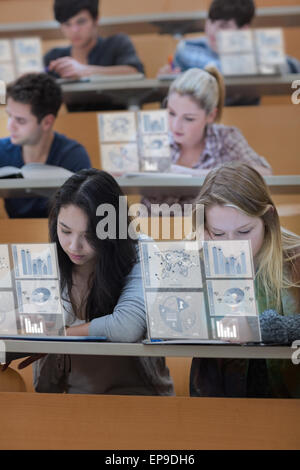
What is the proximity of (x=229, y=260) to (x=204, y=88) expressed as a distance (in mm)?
848

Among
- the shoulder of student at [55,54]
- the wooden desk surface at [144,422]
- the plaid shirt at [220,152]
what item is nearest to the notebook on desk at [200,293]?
the wooden desk surface at [144,422]

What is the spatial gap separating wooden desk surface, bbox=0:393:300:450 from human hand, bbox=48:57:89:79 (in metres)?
1.57

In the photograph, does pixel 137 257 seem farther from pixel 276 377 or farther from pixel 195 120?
pixel 195 120

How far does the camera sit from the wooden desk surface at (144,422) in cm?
157

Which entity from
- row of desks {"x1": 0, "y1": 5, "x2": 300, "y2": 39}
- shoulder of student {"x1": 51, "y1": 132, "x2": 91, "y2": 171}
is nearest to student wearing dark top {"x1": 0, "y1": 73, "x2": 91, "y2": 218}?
shoulder of student {"x1": 51, "y1": 132, "x2": 91, "y2": 171}

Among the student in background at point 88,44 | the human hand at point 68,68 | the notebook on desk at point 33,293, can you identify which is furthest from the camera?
the student in background at point 88,44

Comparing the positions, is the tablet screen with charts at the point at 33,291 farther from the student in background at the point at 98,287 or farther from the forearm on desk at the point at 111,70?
the forearm on desk at the point at 111,70

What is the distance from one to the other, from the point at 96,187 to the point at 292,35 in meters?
2.20

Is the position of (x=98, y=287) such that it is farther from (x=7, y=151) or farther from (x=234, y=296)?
(x=7, y=151)

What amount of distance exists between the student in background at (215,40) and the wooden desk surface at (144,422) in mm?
1599

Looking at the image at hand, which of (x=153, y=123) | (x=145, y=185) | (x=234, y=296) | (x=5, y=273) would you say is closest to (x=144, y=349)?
(x=234, y=296)

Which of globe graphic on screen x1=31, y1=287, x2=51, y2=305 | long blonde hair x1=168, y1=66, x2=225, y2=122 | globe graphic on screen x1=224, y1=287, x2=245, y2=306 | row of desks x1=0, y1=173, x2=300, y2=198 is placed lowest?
globe graphic on screen x1=224, y1=287, x2=245, y2=306

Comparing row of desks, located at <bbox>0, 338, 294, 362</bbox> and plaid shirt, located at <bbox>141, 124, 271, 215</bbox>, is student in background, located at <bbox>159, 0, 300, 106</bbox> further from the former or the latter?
row of desks, located at <bbox>0, 338, 294, 362</bbox>

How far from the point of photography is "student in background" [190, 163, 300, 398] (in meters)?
1.54
